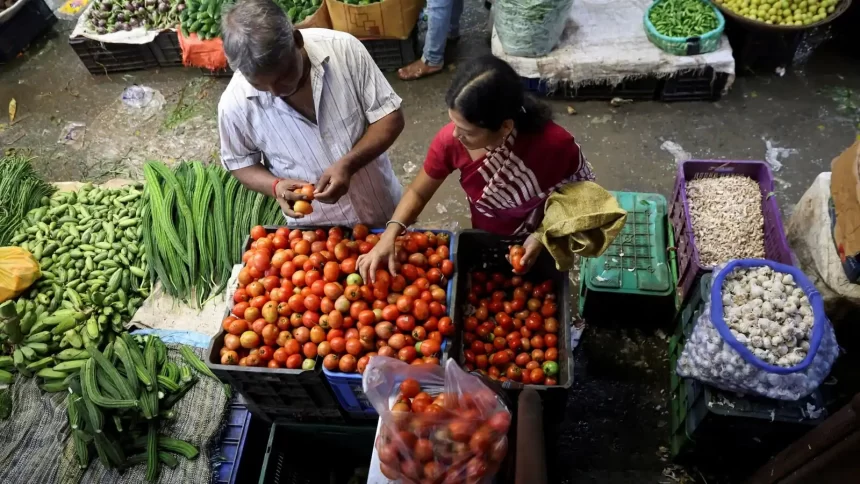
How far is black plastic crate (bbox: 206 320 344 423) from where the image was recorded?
6.99 feet

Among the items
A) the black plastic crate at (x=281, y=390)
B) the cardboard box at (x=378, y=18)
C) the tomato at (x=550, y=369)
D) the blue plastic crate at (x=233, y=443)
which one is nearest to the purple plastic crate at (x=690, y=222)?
the tomato at (x=550, y=369)

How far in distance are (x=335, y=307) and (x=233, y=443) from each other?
4.02 ft

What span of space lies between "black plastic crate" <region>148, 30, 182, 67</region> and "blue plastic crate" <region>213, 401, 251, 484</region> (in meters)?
4.31

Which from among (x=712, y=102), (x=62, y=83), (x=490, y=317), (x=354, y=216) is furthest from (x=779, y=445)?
(x=62, y=83)

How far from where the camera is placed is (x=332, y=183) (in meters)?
2.31

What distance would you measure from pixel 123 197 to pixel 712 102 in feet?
16.3

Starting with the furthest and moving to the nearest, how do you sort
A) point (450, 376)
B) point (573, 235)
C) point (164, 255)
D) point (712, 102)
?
point (712, 102), point (164, 255), point (573, 235), point (450, 376)

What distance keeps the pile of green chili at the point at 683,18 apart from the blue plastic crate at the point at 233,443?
4.44 m

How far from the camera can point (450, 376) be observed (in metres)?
1.79

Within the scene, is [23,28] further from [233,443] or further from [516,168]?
[516,168]

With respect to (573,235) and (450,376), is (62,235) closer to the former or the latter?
(450,376)

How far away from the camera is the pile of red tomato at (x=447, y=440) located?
162cm

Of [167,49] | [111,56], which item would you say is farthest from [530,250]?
[111,56]

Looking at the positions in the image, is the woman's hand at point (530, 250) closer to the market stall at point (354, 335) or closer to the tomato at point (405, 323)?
the market stall at point (354, 335)
